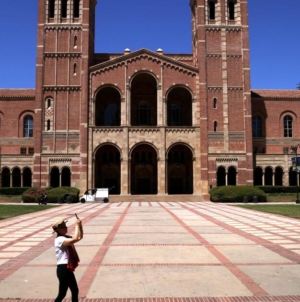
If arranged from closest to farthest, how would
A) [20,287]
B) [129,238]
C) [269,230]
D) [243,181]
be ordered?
[20,287] < [129,238] < [269,230] < [243,181]

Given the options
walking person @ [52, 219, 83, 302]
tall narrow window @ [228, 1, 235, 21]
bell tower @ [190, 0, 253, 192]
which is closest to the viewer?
walking person @ [52, 219, 83, 302]

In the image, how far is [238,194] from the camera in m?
39.7

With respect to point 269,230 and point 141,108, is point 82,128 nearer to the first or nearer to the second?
point 141,108

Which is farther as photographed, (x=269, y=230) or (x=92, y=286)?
(x=269, y=230)

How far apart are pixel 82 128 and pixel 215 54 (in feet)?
61.3

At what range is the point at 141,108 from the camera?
5209 centimetres

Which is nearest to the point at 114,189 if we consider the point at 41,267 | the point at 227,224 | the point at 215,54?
the point at 215,54

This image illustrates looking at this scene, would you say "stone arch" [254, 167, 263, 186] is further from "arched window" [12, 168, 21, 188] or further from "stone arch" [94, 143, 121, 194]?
"arched window" [12, 168, 21, 188]

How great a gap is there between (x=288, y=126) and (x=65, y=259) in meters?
51.1

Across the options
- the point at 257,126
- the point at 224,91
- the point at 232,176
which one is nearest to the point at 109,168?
the point at 232,176

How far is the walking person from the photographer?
5.80m

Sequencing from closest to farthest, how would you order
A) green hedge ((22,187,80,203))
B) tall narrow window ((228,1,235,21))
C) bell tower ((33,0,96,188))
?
green hedge ((22,187,80,203)), bell tower ((33,0,96,188)), tall narrow window ((228,1,235,21))

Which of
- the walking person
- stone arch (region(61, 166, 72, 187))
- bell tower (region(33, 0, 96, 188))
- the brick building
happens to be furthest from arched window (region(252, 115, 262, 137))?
the walking person

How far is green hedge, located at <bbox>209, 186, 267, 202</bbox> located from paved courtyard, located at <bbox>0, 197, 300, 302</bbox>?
24287 mm
